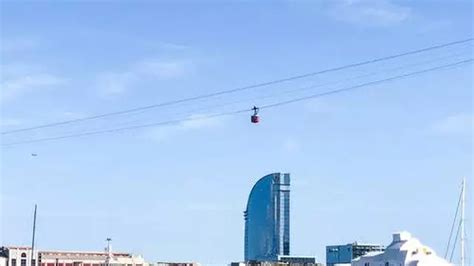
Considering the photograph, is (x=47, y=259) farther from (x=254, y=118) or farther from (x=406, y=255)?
(x=254, y=118)

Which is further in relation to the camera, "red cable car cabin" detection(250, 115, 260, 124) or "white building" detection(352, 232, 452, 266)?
"white building" detection(352, 232, 452, 266)

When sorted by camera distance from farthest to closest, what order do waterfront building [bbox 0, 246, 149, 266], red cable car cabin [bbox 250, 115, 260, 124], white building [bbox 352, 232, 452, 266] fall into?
waterfront building [bbox 0, 246, 149, 266] → white building [bbox 352, 232, 452, 266] → red cable car cabin [bbox 250, 115, 260, 124]

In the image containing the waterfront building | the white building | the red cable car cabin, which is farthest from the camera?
the waterfront building

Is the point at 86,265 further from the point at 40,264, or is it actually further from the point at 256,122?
the point at 256,122

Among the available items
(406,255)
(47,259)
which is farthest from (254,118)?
(47,259)

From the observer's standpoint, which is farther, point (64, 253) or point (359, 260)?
point (64, 253)

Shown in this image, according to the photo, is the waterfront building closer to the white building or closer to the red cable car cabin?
the white building

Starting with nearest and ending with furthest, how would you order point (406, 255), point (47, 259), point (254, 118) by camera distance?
point (254, 118), point (406, 255), point (47, 259)

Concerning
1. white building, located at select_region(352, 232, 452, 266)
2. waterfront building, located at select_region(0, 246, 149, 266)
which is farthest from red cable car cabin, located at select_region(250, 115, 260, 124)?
waterfront building, located at select_region(0, 246, 149, 266)

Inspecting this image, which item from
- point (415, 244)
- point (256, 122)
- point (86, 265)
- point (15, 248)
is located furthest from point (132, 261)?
point (256, 122)
